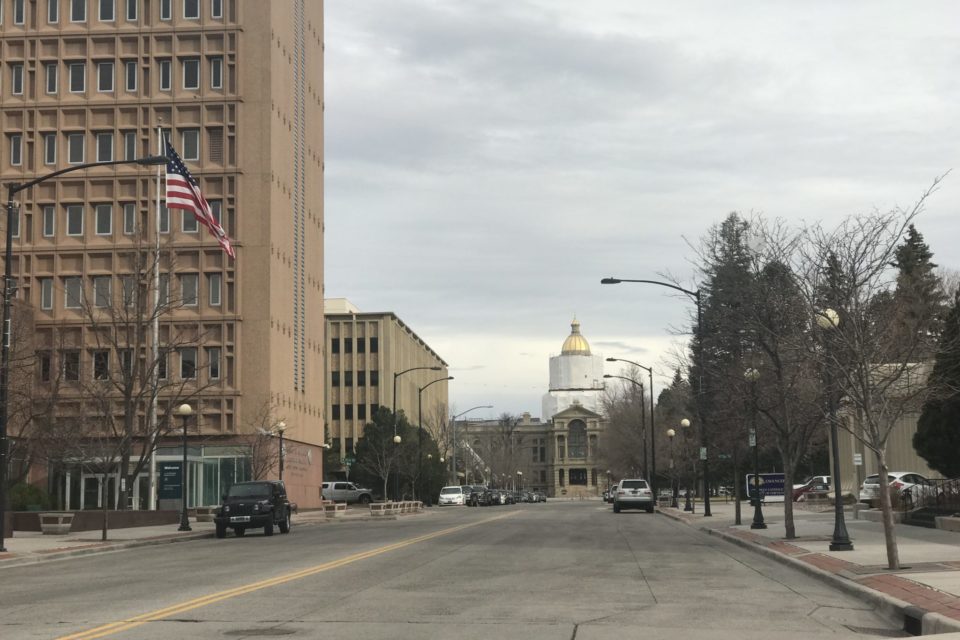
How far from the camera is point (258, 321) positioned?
201 ft

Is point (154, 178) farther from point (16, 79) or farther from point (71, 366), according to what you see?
point (71, 366)

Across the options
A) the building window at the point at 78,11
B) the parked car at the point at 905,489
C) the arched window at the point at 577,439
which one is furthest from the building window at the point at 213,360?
the arched window at the point at 577,439

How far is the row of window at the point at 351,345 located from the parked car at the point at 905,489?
7999 centimetres

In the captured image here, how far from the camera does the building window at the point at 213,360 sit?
61125mm

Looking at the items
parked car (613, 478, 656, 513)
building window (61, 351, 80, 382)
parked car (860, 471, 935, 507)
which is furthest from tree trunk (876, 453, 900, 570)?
building window (61, 351, 80, 382)

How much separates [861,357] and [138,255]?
31530 mm

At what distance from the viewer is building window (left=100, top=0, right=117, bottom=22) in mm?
63281

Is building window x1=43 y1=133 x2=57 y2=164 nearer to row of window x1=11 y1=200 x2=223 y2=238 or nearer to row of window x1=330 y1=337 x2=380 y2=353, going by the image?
row of window x1=11 y1=200 x2=223 y2=238

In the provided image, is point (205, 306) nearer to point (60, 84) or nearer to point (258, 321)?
point (258, 321)

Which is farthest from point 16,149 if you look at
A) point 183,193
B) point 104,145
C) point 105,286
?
point 183,193

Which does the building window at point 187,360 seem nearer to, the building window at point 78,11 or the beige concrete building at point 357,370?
the building window at point 78,11

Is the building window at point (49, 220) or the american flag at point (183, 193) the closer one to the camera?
the american flag at point (183, 193)

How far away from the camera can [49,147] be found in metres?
62.5

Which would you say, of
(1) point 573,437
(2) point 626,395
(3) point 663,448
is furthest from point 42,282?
(1) point 573,437
